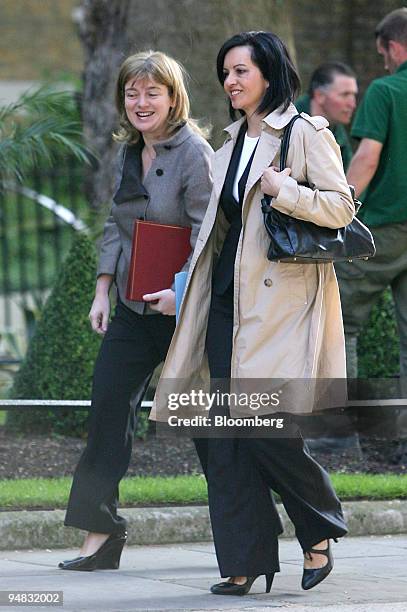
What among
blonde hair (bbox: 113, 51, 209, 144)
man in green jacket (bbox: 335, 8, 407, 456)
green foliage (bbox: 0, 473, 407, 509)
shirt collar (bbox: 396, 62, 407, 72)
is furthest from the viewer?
shirt collar (bbox: 396, 62, 407, 72)

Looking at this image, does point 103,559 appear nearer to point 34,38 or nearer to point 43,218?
point 43,218

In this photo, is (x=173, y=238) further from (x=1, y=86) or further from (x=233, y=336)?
(x=1, y=86)

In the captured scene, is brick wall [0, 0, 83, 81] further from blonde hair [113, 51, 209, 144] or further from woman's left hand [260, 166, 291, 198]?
woman's left hand [260, 166, 291, 198]

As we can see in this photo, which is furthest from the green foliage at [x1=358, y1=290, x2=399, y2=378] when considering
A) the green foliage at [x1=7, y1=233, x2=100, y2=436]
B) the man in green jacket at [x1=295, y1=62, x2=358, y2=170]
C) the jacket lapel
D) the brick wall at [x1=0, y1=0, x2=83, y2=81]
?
the brick wall at [x1=0, y1=0, x2=83, y2=81]

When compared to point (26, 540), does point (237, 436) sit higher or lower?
higher

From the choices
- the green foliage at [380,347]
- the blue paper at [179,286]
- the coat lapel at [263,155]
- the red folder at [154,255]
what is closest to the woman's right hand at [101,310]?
the red folder at [154,255]

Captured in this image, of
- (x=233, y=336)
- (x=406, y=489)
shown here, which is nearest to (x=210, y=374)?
(x=233, y=336)

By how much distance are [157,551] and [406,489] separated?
1372mm

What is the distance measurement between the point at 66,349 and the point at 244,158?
2.89 meters

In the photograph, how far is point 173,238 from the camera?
4.88m

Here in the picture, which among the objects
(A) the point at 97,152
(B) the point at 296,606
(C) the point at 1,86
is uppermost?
(C) the point at 1,86

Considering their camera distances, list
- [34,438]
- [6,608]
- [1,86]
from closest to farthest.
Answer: [6,608]
[34,438]
[1,86]

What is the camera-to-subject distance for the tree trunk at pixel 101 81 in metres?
8.27

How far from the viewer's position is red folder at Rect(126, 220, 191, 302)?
15.9 ft
